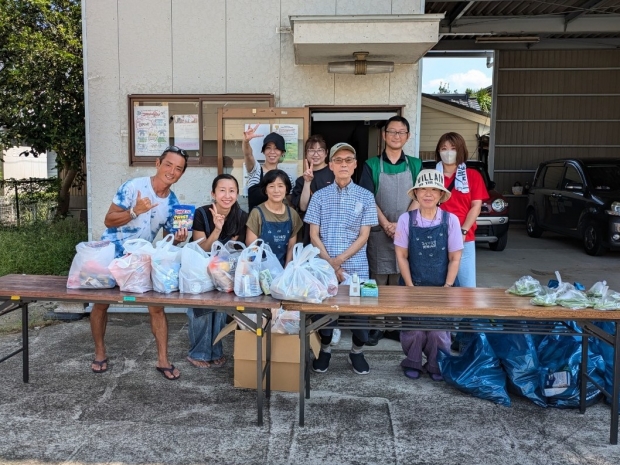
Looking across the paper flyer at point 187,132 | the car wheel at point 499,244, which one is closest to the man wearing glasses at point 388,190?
the paper flyer at point 187,132

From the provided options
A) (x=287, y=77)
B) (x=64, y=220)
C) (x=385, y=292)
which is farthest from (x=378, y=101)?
(x=64, y=220)

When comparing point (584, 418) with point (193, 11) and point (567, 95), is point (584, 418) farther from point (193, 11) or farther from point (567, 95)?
point (567, 95)

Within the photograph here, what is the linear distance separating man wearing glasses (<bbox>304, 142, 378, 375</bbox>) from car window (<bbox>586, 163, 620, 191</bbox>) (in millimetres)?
7132

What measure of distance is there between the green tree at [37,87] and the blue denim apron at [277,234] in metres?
5.01

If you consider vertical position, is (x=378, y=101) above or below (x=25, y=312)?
above

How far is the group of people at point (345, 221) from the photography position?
401 centimetres

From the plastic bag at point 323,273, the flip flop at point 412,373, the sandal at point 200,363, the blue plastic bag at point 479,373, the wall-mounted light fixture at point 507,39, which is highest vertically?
the wall-mounted light fixture at point 507,39

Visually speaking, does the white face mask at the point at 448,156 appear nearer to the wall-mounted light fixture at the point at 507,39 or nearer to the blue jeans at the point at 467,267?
the blue jeans at the point at 467,267

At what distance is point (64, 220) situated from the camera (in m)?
9.59

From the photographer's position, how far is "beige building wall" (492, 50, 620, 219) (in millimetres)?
14172

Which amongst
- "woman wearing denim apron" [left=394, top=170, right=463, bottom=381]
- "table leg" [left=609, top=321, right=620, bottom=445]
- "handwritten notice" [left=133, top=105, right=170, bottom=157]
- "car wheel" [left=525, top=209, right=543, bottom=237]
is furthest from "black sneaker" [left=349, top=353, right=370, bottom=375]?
"car wheel" [left=525, top=209, right=543, bottom=237]

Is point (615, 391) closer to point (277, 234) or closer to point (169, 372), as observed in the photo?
point (277, 234)

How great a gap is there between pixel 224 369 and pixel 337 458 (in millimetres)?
1597

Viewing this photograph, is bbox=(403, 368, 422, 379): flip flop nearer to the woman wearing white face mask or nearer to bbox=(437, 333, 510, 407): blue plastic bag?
bbox=(437, 333, 510, 407): blue plastic bag
